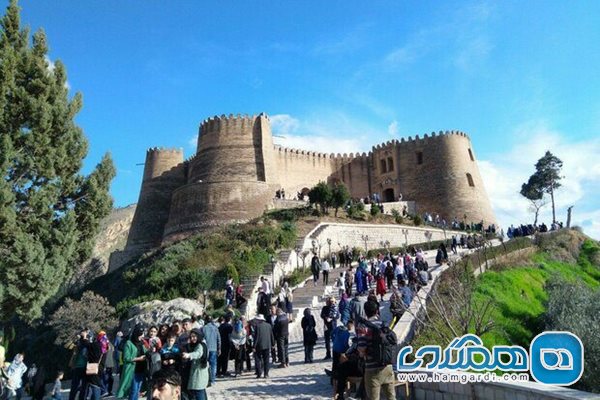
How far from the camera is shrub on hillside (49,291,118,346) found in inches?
734

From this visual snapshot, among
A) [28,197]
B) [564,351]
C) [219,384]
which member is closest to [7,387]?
[219,384]

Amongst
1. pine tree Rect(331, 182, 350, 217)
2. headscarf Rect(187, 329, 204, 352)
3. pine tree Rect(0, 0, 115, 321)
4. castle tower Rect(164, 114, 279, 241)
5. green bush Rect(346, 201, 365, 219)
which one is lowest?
headscarf Rect(187, 329, 204, 352)

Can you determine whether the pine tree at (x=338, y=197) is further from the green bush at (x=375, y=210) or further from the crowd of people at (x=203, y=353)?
the crowd of people at (x=203, y=353)

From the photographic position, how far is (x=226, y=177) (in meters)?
33.4

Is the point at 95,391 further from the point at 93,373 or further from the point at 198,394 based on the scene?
the point at 198,394

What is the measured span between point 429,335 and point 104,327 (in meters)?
13.9

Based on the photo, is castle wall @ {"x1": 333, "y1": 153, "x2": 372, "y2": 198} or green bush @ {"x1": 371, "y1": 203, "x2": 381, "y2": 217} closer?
green bush @ {"x1": 371, "y1": 203, "x2": 381, "y2": 217}

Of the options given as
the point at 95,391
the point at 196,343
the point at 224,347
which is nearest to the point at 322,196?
the point at 224,347

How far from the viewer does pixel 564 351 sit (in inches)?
246

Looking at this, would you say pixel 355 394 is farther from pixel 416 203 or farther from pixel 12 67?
pixel 416 203

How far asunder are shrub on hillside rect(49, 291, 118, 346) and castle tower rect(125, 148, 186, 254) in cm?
1634

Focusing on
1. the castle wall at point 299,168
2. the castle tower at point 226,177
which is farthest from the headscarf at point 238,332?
the castle wall at point 299,168

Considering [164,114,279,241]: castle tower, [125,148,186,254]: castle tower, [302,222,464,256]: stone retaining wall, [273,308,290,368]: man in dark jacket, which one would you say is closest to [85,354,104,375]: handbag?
[273,308,290,368]: man in dark jacket

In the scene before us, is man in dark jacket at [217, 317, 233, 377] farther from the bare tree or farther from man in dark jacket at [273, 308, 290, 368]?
Answer: the bare tree
